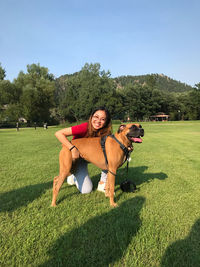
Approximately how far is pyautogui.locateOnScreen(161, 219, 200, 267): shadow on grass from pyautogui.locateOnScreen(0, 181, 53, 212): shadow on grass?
270 cm

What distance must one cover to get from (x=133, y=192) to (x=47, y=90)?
1736 inches

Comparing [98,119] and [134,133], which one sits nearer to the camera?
[134,133]

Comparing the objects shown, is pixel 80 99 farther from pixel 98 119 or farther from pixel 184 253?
pixel 184 253

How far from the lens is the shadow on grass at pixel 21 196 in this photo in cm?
324

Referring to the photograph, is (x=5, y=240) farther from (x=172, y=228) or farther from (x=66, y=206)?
(x=172, y=228)

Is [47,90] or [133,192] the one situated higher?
[47,90]

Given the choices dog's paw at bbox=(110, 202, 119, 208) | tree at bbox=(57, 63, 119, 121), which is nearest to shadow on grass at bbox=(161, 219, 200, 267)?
dog's paw at bbox=(110, 202, 119, 208)

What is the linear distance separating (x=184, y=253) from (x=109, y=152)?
1.87m

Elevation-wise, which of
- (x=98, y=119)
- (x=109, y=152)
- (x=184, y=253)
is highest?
(x=98, y=119)

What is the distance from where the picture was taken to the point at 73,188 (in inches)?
163

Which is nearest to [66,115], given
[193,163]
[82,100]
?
[82,100]

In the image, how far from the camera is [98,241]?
7.30ft

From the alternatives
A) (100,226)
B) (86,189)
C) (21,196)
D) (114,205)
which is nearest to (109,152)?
(114,205)

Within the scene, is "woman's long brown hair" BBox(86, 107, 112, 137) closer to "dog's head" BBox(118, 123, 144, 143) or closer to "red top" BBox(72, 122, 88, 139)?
"red top" BBox(72, 122, 88, 139)
